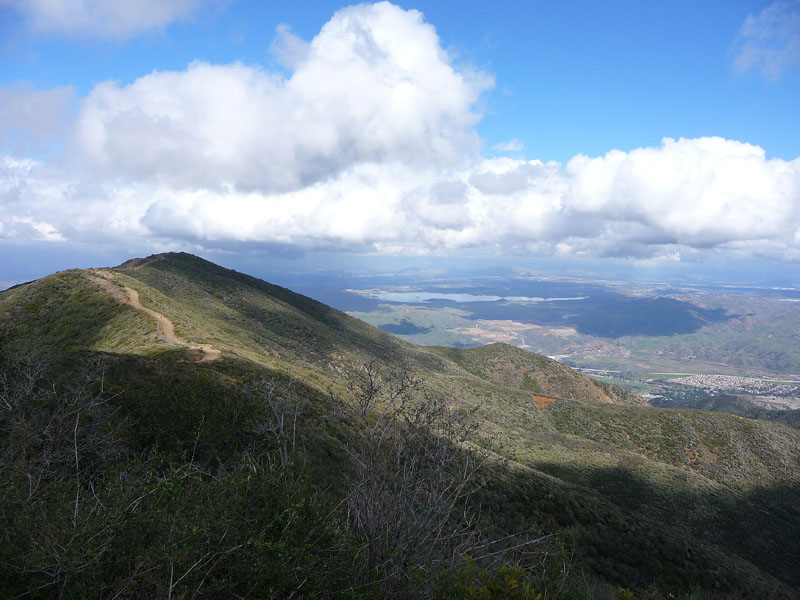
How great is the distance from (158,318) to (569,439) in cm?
4596

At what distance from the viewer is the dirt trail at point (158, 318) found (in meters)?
26.6

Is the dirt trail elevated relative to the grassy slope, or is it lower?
elevated

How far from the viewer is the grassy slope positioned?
19422 millimetres

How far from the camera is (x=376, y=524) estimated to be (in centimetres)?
625

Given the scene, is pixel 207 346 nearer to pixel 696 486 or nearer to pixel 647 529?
pixel 647 529

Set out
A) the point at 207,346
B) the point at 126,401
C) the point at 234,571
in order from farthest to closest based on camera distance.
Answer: the point at 207,346
the point at 126,401
the point at 234,571

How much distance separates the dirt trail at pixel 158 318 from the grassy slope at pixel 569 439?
0.84 meters

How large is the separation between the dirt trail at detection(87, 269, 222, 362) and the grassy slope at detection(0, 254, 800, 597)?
84 cm

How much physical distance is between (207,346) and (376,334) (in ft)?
169

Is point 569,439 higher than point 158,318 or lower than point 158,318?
lower

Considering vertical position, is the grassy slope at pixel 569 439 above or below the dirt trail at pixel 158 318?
below

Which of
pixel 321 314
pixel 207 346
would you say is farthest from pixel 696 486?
pixel 321 314

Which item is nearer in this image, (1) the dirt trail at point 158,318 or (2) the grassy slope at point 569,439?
(2) the grassy slope at point 569,439

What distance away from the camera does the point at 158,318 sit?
1319 inches
